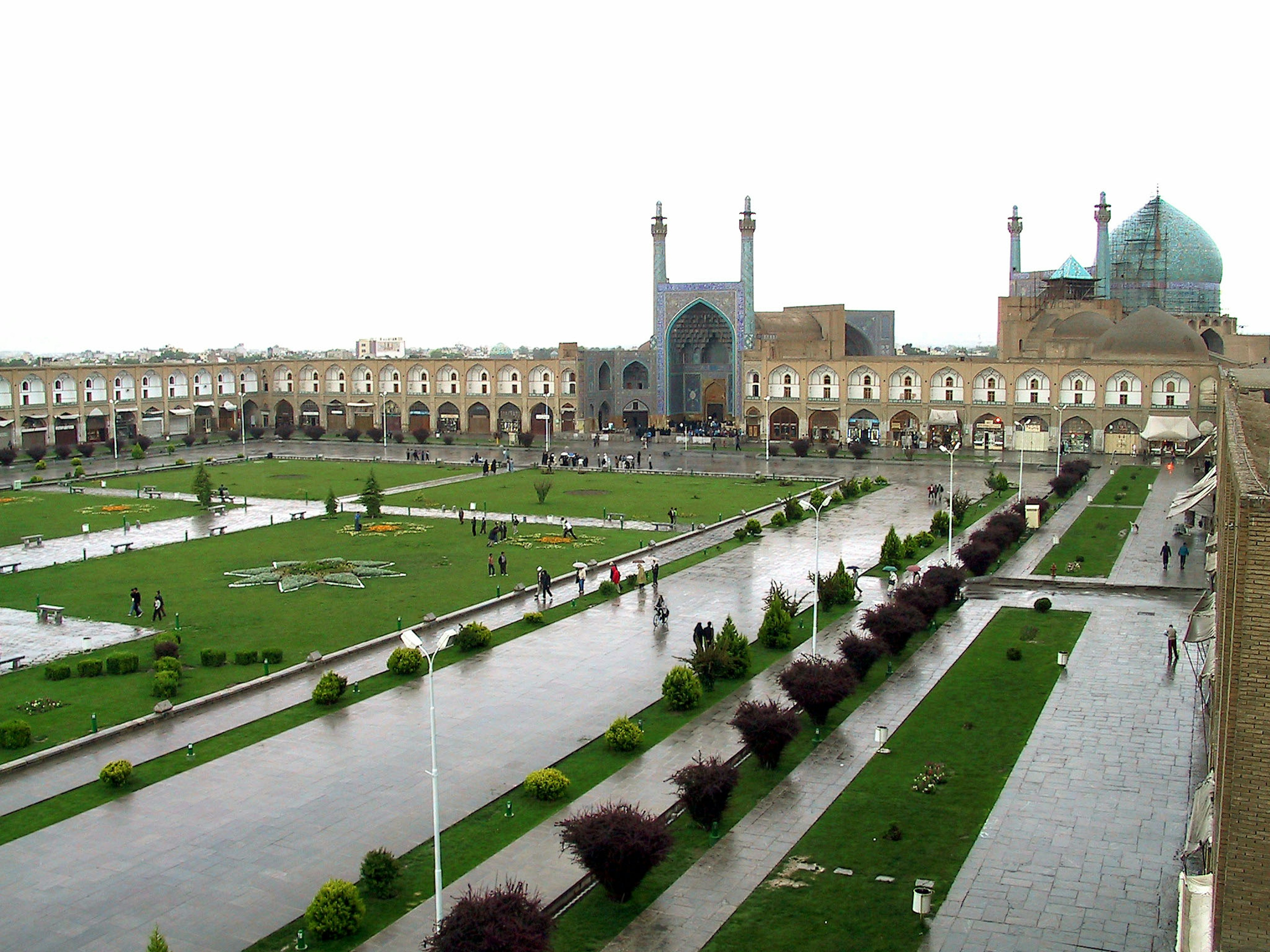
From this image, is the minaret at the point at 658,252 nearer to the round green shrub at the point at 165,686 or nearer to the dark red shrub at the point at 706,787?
the round green shrub at the point at 165,686

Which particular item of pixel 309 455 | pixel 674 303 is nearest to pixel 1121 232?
pixel 674 303

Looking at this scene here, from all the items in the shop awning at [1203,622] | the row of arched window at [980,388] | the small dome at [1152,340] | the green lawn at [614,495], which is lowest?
the green lawn at [614,495]

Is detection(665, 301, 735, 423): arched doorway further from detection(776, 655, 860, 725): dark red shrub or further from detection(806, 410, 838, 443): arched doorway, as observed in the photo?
detection(776, 655, 860, 725): dark red shrub

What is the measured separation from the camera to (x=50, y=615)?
75.1 ft

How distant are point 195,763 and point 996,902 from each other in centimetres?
1027

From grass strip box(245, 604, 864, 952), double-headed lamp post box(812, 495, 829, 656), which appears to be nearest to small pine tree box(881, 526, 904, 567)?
double-headed lamp post box(812, 495, 829, 656)

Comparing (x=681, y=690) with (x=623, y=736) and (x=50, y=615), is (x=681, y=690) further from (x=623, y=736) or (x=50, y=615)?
(x=50, y=615)

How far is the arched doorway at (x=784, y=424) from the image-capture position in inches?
2527

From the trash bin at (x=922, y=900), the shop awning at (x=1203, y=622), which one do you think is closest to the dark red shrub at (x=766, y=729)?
the trash bin at (x=922, y=900)

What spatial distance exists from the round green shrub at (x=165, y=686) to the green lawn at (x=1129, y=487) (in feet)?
99.9

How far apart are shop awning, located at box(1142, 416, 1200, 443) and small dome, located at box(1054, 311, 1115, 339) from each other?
8.87 meters

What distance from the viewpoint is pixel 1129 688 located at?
18.1 metres

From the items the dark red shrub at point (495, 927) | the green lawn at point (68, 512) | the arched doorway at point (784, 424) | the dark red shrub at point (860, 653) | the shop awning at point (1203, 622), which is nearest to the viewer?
the dark red shrub at point (495, 927)

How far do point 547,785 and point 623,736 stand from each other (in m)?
1.85
